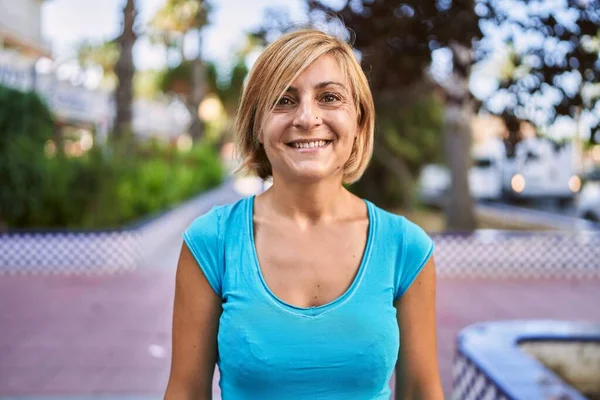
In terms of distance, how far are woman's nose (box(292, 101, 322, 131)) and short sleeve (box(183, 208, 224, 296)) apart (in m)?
0.31

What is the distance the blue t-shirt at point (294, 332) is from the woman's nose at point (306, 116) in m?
0.29

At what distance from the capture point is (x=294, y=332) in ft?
4.49

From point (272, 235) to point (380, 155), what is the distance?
14827 millimetres

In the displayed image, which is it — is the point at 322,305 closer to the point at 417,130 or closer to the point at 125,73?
the point at 125,73

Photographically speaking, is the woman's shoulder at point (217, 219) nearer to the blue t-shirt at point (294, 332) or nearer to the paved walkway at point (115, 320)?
the blue t-shirt at point (294, 332)

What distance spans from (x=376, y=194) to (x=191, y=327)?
51.6 feet

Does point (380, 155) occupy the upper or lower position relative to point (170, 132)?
upper

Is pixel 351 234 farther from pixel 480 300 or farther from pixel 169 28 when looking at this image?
pixel 169 28

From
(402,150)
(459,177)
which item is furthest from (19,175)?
(402,150)

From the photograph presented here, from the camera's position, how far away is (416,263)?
150 cm

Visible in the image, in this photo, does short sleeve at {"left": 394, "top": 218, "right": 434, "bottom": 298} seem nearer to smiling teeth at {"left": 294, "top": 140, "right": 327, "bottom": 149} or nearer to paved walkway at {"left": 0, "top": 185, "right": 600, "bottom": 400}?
smiling teeth at {"left": 294, "top": 140, "right": 327, "bottom": 149}

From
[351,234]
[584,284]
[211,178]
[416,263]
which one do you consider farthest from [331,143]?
[211,178]

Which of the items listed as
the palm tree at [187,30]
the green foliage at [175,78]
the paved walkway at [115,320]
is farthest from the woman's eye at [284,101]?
the green foliage at [175,78]

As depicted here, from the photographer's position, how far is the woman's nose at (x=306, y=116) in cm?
142
